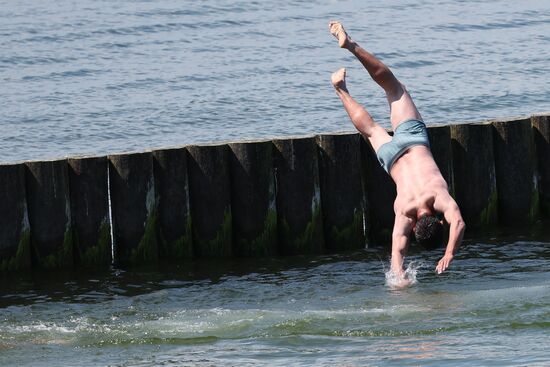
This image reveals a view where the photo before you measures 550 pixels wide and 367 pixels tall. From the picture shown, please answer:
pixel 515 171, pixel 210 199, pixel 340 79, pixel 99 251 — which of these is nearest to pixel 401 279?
pixel 340 79

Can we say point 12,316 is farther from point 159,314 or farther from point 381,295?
point 381,295

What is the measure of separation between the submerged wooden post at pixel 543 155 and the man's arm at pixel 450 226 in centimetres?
297

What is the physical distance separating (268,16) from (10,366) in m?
22.0

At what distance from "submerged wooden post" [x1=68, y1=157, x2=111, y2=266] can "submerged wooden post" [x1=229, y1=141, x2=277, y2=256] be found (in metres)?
1.49

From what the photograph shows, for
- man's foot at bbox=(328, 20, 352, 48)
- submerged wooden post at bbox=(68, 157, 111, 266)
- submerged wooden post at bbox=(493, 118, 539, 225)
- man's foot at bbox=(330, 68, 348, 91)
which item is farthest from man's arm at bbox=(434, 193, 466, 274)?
submerged wooden post at bbox=(68, 157, 111, 266)

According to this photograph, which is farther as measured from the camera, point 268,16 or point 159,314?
point 268,16

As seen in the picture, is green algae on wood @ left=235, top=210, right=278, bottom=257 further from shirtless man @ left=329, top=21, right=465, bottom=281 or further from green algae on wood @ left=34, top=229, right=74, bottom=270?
green algae on wood @ left=34, top=229, right=74, bottom=270

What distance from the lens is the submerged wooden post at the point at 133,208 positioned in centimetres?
1453

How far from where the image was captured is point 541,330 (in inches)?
461

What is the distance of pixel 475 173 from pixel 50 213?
5.13 m

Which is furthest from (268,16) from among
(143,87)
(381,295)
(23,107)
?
(381,295)

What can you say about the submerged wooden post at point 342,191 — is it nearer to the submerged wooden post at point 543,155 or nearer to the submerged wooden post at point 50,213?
the submerged wooden post at point 543,155

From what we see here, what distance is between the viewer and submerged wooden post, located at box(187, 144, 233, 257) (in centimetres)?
1471

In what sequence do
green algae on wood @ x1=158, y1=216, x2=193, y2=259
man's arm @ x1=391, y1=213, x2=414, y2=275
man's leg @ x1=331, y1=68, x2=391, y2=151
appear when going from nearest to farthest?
man's arm @ x1=391, y1=213, x2=414, y2=275
man's leg @ x1=331, y1=68, x2=391, y2=151
green algae on wood @ x1=158, y1=216, x2=193, y2=259
